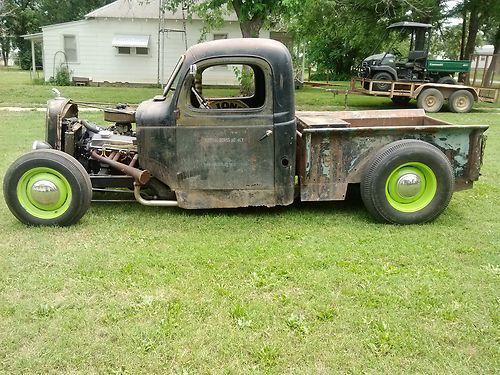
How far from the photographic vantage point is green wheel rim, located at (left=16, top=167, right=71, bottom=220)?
5.04m

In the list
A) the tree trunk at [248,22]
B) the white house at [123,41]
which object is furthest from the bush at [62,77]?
the tree trunk at [248,22]

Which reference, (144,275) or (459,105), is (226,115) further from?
(459,105)

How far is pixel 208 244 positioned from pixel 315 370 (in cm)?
199

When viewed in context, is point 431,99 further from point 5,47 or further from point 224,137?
point 5,47

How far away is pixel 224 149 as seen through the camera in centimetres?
518

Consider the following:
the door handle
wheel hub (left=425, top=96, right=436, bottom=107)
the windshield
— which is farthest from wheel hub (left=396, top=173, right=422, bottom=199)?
wheel hub (left=425, top=96, right=436, bottom=107)

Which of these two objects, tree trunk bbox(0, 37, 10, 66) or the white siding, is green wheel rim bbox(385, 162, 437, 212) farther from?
tree trunk bbox(0, 37, 10, 66)

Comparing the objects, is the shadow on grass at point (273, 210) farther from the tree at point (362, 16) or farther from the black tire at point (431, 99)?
the tree at point (362, 16)

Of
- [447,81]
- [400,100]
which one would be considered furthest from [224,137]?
[400,100]

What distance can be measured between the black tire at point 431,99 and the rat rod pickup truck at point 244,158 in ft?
36.5

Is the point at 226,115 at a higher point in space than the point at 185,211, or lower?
higher

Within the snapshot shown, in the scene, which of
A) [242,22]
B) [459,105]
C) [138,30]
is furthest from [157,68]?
[459,105]

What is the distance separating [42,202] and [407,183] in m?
3.78

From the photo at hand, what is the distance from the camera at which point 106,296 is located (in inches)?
150
